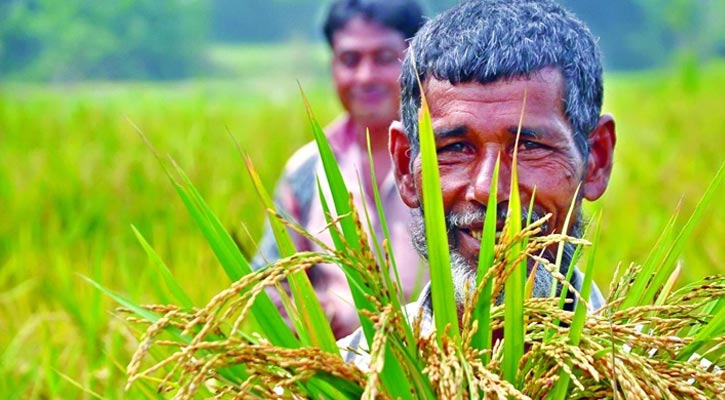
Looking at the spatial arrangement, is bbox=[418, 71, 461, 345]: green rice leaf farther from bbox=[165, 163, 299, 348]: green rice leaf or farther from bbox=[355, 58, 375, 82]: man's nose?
bbox=[355, 58, 375, 82]: man's nose

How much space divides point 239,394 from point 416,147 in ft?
1.64

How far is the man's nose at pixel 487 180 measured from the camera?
4.21 ft

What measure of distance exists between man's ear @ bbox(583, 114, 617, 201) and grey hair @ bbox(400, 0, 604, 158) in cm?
3

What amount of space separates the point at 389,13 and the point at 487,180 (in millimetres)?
1909

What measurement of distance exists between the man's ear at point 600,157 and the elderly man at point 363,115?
4.46 feet

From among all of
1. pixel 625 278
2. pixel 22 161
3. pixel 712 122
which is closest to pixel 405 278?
pixel 625 278

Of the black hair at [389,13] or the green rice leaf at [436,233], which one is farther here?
the black hair at [389,13]

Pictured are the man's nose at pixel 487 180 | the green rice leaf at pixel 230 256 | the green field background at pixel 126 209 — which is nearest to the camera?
the green rice leaf at pixel 230 256

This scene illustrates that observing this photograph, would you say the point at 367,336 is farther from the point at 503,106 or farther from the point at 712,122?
the point at 712,122

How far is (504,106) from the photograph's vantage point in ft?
4.34

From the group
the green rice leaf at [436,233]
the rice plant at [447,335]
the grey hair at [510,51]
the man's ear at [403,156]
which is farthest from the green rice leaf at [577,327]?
the man's ear at [403,156]

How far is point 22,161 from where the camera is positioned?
515 cm

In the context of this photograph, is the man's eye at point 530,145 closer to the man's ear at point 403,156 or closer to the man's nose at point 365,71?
the man's ear at point 403,156

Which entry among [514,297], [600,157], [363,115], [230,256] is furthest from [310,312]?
[363,115]
